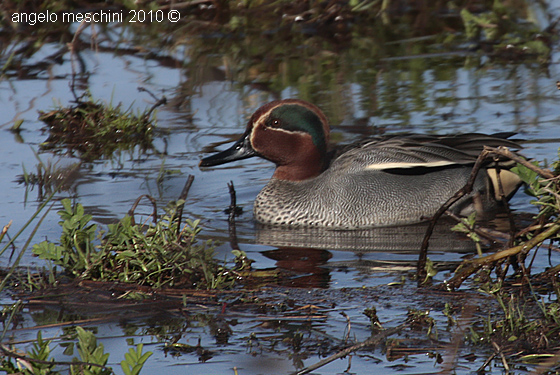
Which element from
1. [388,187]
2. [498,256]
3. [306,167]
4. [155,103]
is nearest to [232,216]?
[306,167]

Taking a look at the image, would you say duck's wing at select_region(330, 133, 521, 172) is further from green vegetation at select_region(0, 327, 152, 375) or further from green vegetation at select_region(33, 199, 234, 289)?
green vegetation at select_region(0, 327, 152, 375)

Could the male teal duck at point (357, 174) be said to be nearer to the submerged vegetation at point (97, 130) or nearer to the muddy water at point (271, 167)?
the muddy water at point (271, 167)

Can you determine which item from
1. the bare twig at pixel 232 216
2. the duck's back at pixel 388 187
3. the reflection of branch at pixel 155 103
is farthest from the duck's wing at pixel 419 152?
the reflection of branch at pixel 155 103

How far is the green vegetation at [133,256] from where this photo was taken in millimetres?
4348

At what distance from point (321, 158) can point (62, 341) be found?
10.5 feet

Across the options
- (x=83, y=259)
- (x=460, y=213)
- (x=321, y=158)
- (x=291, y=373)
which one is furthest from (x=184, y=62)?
(x=291, y=373)

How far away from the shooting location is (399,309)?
4043mm

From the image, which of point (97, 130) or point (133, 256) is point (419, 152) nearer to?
point (133, 256)

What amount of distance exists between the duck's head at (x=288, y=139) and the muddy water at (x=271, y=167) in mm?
415

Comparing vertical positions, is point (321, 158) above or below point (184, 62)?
below

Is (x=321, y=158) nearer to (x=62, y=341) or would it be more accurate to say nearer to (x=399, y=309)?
(x=399, y=309)

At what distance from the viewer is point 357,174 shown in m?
6.29

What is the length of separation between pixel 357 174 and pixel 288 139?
610 mm

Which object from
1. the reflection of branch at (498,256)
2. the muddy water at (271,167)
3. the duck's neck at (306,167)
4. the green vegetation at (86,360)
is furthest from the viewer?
the duck's neck at (306,167)
